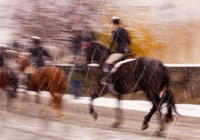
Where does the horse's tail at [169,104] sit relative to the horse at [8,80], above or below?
above

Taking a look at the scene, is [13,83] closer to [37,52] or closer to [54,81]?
[37,52]

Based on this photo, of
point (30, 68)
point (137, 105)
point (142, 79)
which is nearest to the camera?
point (142, 79)

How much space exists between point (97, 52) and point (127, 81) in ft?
3.69

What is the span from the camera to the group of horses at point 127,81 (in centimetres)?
1135

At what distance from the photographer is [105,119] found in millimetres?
14000

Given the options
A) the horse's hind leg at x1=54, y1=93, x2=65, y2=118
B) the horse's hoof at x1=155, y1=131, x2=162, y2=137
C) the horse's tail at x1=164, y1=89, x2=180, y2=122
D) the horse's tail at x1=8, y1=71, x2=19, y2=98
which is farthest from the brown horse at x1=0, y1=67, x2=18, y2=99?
the horse's hoof at x1=155, y1=131, x2=162, y2=137

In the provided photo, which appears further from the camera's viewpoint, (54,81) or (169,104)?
(54,81)

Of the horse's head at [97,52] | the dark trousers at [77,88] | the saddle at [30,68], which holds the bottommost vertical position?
the dark trousers at [77,88]

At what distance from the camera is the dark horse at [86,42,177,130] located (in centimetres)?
1131

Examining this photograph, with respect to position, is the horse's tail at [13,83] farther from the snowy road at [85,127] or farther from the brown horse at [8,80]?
the snowy road at [85,127]

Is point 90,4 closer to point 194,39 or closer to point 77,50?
point 194,39

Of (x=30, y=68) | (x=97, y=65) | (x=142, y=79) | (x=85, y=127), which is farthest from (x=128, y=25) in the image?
(x=85, y=127)

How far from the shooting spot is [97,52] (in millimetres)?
13180

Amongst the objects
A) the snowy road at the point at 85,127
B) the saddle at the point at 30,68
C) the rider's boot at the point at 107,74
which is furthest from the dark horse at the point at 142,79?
the saddle at the point at 30,68
